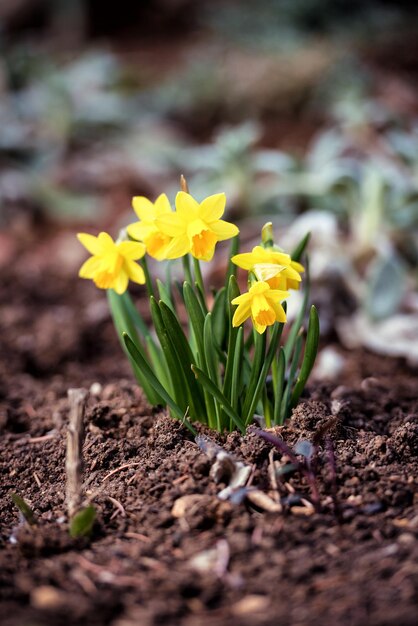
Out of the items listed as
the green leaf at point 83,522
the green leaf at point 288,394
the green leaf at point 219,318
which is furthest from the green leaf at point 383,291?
the green leaf at point 83,522

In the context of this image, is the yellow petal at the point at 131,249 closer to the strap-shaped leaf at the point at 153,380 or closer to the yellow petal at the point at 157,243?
the yellow petal at the point at 157,243

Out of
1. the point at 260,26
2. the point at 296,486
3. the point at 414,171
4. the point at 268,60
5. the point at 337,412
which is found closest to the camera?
the point at 296,486

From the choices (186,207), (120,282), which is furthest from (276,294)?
(120,282)

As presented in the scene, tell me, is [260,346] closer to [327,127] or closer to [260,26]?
[327,127]

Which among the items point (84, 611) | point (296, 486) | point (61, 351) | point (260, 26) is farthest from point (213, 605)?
point (260, 26)

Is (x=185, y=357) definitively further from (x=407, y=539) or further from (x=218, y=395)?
(x=407, y=539)

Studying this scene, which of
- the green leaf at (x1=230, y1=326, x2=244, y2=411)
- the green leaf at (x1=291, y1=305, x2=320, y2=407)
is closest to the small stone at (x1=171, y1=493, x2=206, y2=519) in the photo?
the green leaf at (x1=230, y1=326, x2=244, y2=411)
